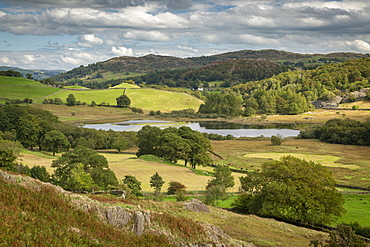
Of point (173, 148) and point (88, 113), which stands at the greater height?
point (88, 113)

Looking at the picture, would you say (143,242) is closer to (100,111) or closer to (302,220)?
(302,220)

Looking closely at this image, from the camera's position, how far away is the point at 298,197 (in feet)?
128

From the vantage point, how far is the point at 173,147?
82250 mm

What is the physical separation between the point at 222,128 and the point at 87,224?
482ft

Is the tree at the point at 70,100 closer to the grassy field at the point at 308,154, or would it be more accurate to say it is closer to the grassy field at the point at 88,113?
the grassy field at the point at 88,113

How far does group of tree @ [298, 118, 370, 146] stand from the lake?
15.9m

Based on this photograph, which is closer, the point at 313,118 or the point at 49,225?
the point at 49,225

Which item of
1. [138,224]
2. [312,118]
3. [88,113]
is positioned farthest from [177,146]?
[312,118]

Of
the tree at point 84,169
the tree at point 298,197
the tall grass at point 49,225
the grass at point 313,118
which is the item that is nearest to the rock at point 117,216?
the tall grass at point 49,225

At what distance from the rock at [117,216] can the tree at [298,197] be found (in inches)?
835

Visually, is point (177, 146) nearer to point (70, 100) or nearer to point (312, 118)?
point (312, 118)

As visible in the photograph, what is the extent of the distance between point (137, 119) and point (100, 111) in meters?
22.9

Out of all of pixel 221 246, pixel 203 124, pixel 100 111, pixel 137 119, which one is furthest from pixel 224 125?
pixel 221 246

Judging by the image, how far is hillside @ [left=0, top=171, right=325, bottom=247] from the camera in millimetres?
16562
